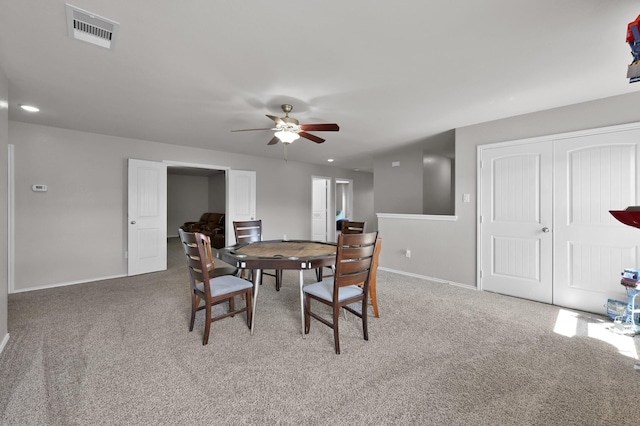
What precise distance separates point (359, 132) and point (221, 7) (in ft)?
9.26

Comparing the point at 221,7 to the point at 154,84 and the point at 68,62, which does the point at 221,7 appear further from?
the point at 68,62

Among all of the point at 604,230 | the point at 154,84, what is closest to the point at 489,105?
the point at 604,230

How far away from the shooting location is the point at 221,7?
1539 mm

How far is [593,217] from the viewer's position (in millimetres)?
2873

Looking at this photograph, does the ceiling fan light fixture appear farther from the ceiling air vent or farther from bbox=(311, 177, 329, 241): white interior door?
→ bbox=(311, 177, 329, 241): white interior door

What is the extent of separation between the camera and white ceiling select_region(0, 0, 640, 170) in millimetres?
1579

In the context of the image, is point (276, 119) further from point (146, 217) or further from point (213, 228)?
point (213, 228)

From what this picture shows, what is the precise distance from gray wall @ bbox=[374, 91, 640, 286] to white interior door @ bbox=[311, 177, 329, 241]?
3388 mm

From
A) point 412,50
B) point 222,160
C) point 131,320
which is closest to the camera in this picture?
point 412,50

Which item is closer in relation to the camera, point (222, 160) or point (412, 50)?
point (412, 50)

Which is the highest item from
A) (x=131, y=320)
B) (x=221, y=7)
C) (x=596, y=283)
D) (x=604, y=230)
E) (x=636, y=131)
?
(x=221, y=7)

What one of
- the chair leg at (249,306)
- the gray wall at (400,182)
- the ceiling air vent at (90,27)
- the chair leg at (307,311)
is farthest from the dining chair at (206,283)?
the gray wall at (400,182)

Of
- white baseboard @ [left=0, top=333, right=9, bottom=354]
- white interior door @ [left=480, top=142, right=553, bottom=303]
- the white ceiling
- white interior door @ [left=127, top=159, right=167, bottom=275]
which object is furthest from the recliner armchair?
white interior door @ [left=480, top=142, right=553, bottom=303]

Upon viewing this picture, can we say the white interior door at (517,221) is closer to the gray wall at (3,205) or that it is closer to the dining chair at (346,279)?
the dining chair at (346,279)
